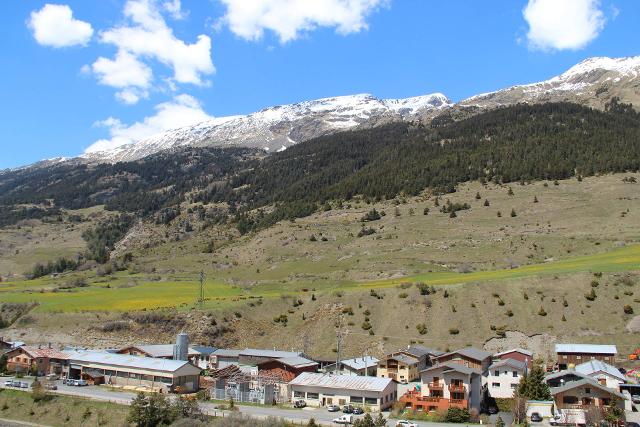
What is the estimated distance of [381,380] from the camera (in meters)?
54.4

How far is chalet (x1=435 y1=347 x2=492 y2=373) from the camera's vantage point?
192 feet

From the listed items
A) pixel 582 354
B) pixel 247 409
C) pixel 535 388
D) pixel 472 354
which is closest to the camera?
pixel 535 388

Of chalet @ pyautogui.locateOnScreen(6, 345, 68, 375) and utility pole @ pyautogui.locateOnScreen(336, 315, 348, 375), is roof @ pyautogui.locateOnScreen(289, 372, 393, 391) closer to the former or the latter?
utility pole @ pyautogui.locateOnScreen(336, 315, 348, 375)

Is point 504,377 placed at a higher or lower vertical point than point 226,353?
lower

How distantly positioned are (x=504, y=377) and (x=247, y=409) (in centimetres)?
2403

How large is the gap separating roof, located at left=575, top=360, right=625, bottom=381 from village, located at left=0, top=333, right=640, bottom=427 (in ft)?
0.29

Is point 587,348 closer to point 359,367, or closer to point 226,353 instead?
point 359,367

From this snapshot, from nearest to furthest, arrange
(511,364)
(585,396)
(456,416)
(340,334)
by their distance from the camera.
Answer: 1. (456,416)
2. (585,396)
3. (511,364)
4. (340,334)

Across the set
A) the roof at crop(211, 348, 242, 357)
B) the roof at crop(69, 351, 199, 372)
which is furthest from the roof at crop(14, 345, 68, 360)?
the roof at crop(211, 348, 242, 357)

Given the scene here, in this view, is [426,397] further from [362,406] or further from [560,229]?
[560,229]

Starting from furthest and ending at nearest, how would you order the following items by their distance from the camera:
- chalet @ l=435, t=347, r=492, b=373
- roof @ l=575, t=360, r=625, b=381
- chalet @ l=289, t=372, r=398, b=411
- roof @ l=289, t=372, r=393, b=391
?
chalet @ l=435, t=347, r=492, b=373
roof @ l=575, t=360, r=625, b=381
roof @ l=289, t=372, r=393, b=391
chalet @ l=289, t=372, r=398, b=411

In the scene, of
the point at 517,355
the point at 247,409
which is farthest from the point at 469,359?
the point at 247,409

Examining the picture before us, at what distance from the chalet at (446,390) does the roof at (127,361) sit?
2321 centimetres

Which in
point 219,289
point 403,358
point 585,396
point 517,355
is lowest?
point 585,396
